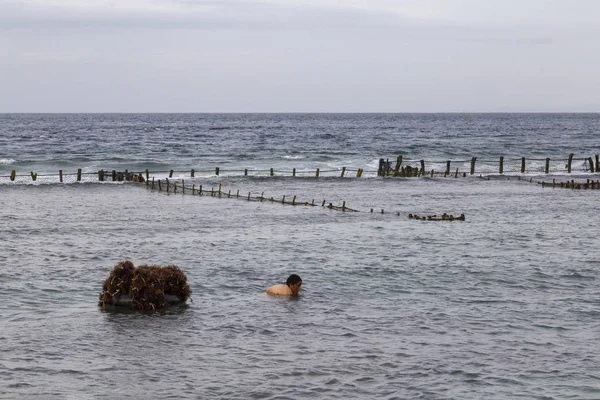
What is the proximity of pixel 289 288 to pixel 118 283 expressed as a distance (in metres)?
4.60

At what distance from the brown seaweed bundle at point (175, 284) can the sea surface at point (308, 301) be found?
15.5 inches

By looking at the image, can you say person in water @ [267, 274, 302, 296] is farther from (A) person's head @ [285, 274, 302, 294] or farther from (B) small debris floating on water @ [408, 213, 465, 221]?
(B) small debris floating on water @ [408, 213, 465, 221]

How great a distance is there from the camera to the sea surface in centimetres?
1517

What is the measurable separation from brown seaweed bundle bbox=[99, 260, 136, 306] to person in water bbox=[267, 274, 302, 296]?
4008mm

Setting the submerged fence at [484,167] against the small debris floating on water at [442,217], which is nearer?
the small debris floating on water at [442,217]

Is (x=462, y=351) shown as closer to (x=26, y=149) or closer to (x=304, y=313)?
(x=304, y=313)

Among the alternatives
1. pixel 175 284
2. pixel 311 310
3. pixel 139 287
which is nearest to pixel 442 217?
pixel 311 310

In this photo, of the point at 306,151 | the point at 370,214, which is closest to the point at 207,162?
the point at 306,151

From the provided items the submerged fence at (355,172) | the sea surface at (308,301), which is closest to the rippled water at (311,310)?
the sea surface at (308,301)

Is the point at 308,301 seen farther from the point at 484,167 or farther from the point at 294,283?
the point at 484,167

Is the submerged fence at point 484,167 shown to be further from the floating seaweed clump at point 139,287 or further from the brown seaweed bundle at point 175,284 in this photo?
the floating seaweed clump at point 139,287

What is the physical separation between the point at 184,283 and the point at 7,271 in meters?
7.56

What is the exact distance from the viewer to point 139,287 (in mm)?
20078

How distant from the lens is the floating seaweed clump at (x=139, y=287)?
20.0 metres
